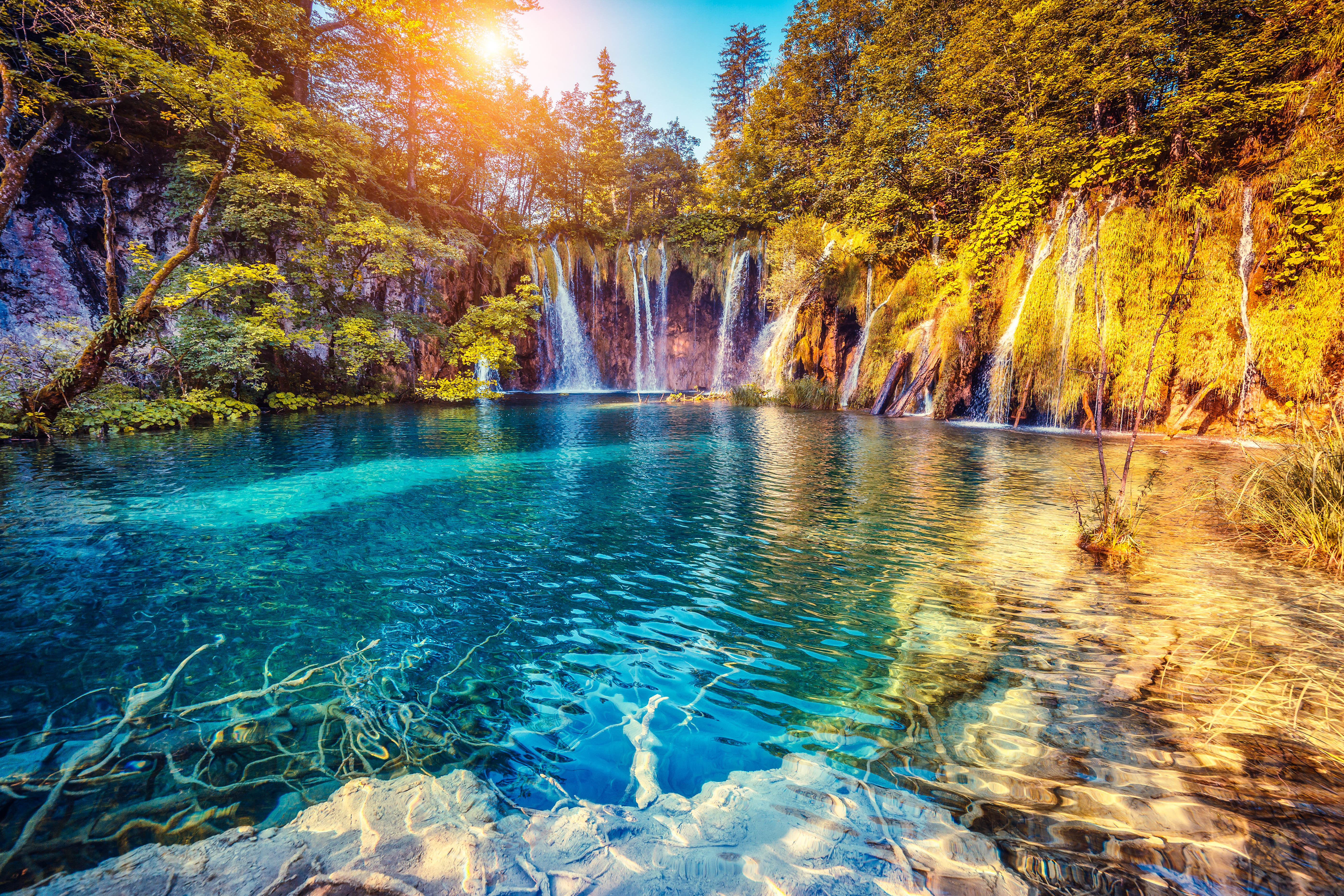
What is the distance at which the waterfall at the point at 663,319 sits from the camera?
3080 cm

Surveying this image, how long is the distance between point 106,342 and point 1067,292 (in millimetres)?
20953

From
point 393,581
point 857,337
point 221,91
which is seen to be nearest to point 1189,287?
point 857,337

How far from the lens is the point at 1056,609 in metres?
3.47

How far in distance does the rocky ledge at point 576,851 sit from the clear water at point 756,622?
0.52 feet

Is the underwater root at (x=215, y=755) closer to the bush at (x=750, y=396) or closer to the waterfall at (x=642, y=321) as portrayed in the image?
the bush at (x=750, y=396)

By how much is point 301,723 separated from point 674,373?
32211 millimetres

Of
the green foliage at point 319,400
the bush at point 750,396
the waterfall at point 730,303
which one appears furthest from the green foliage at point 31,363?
the waterfall at point 730,303

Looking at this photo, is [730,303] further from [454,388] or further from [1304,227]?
[1304,227]

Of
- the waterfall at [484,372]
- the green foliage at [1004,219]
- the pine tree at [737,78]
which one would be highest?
A: the pine tree at [737,78]

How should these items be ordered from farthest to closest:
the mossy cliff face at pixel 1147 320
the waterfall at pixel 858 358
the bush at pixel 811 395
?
the bush at pixel 811 395
the waterfall at pixel 858 358
the mossy cliff face at pixel 1147 320

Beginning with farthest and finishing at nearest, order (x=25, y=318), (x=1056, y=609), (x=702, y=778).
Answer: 1. (x=25, y=318)
2. (x=1056, y=609)
3. (x=702, y=778)

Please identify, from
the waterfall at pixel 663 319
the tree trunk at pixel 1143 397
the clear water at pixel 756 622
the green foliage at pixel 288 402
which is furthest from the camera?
the waterfall at pixel 663 319

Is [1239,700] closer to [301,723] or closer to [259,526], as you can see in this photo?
[301,723]

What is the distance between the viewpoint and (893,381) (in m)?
16.5
